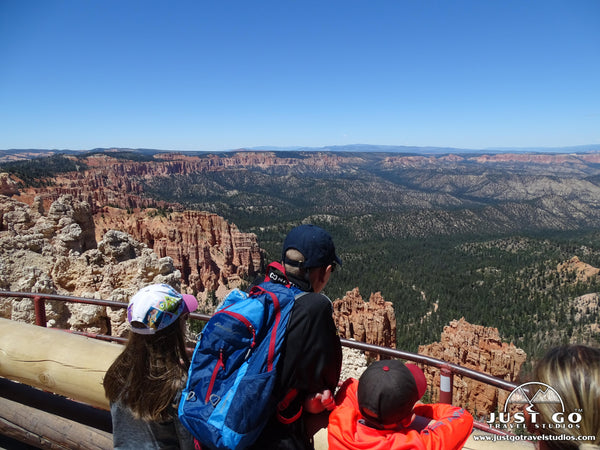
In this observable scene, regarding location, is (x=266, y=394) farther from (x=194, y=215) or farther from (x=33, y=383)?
(x=194, y=215)

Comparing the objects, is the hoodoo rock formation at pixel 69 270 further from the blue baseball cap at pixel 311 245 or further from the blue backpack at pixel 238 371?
the blue baseball cap at pixel 311 245

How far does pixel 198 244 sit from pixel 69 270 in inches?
1360

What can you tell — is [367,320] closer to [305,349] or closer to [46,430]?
[46,430]

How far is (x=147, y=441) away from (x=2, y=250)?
8411 mm

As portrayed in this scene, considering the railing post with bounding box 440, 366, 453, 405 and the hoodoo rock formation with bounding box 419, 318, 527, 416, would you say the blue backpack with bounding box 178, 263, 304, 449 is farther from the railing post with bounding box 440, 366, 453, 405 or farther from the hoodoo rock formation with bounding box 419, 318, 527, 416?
the hoodoo rock formation with bounding box 419, 318, 527, 416

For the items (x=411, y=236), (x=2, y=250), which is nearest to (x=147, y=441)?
(x=2, y=250)

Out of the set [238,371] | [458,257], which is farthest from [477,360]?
[458,257]

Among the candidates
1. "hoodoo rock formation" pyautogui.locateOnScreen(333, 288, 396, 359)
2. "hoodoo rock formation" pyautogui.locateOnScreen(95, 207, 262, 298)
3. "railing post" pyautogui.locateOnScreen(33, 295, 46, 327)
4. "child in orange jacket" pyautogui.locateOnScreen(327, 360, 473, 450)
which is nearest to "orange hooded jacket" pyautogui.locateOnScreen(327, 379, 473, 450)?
"child in orange jacket" pyautogui.locateOnScreen(327, 360, 473, 450)

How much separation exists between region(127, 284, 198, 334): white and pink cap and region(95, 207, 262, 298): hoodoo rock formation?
37.5m

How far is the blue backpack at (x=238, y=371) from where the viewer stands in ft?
6.09

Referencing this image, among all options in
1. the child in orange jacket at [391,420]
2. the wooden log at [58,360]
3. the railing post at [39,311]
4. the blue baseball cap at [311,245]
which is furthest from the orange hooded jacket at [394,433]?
the railing post at [39,311]

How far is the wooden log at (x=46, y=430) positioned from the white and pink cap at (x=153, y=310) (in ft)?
4.57

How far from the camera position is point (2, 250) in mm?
8352

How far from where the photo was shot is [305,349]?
6.32 feet
